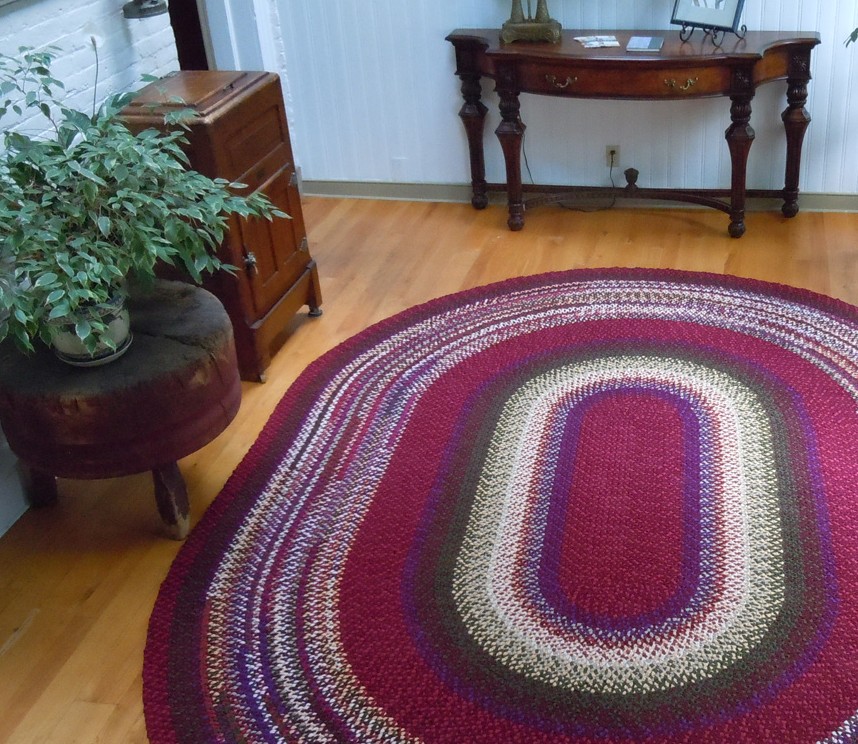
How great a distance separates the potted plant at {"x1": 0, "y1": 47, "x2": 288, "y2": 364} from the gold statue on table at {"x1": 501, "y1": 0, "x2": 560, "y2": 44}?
5.64 ft

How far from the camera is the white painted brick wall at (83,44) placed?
103 inches

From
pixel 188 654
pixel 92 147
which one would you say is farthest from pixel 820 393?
pixel 92 147

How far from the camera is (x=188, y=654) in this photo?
217cm

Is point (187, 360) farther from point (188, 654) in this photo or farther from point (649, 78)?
point (649, 78)

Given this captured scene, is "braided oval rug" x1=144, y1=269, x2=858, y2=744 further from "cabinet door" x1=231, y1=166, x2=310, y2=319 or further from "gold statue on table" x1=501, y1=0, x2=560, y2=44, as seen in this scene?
"gold statue on table" x1=501, y1=0, x2=560, y2=44

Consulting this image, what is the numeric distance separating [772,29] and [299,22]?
182cm

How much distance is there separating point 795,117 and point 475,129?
1.19m

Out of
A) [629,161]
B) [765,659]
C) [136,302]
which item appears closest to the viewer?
[765,659]

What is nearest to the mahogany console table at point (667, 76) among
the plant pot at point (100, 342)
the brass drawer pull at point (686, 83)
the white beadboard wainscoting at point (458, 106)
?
the brass drawer pull at point (686, 83)

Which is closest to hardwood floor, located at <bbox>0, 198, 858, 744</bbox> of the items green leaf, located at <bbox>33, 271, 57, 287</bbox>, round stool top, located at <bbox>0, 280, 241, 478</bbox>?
round stool top, located at <bbox>0, 280, 241, 478</bbox>

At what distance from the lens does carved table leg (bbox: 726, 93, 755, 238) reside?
139 inches

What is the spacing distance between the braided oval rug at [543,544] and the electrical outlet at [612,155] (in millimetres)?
956

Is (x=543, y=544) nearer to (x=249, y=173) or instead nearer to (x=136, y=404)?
(x=136, y=404)

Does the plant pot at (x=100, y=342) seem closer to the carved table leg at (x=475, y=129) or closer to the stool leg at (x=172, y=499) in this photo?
the stool leg at (x=172, y=499)
